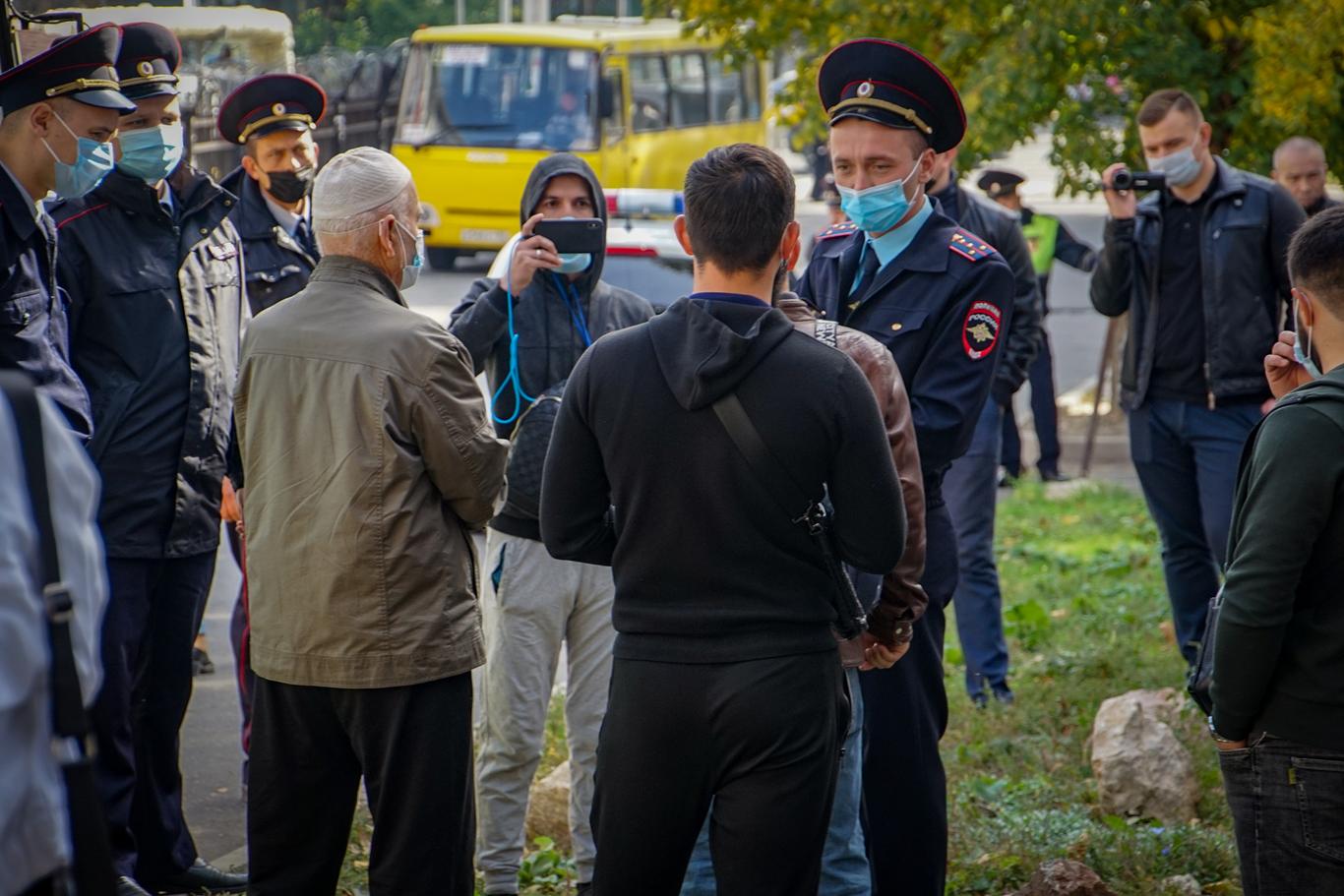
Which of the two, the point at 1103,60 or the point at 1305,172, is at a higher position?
the point at 1103,60

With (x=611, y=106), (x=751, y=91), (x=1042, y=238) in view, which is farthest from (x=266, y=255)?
(x=751, y=91)

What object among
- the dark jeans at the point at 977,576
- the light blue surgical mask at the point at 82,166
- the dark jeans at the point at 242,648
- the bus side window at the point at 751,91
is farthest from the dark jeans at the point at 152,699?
the bus side window at the point at 751,91

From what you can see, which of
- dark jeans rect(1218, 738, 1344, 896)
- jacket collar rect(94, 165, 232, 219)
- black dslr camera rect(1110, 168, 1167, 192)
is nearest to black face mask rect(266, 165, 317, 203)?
jacket collar rect(94, 165, 232, 219)

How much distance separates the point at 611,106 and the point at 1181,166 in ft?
45.8

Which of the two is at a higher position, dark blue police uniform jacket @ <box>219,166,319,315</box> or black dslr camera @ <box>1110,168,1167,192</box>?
black dslr camera @ <box>1110,168,1167,192</box>

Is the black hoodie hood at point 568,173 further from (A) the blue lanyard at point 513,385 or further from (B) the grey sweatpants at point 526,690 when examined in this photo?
(B) the grey sweatpants at point 526,690

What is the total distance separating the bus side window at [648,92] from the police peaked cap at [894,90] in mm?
16220

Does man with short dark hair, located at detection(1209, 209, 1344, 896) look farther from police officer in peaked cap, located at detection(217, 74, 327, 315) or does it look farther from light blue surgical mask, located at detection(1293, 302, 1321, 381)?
police officer in peaked cap, located at detection(217, 74, 327, 315)

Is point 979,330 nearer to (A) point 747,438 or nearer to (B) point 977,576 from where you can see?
(A) point 747,438

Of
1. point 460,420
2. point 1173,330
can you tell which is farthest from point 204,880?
point 1173,330

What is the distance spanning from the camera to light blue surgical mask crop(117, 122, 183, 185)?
420cm

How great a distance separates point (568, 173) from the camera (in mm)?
4520

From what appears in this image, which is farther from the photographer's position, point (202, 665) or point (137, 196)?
point (202, 665)

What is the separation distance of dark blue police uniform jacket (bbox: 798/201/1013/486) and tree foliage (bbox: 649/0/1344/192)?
4641 mm
